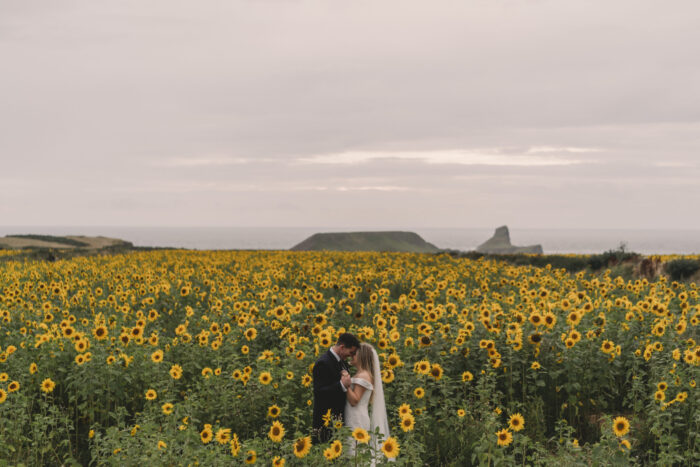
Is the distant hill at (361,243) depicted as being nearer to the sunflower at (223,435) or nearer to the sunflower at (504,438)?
the sunflower at (223,435)

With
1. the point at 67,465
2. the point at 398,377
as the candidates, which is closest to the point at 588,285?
the point at 398,377

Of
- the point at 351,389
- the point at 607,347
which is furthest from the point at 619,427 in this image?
the point at 607,347

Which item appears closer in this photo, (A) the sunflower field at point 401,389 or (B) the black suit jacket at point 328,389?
(A) the sunflower field at point 401,389

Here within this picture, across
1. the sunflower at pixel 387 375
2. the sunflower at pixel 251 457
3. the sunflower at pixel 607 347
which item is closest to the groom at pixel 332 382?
the sunflower at pixel 387 375

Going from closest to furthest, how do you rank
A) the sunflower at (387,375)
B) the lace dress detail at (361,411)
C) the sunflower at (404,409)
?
the sunflower at (404,409)
the lace dress detail at (361,411)
the sunflower at (387,375)

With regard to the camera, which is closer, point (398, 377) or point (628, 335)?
point (398, 377)

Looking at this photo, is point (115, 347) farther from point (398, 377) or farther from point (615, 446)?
point (615, 446)

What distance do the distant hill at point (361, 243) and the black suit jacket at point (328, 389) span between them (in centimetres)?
4448

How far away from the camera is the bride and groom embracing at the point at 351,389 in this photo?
5902 mm

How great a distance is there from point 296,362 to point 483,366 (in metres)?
2.77

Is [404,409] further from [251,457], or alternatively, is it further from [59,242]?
[59,242]

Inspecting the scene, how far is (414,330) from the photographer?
377 inches

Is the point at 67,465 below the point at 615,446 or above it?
below

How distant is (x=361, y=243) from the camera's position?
57.5 meters
